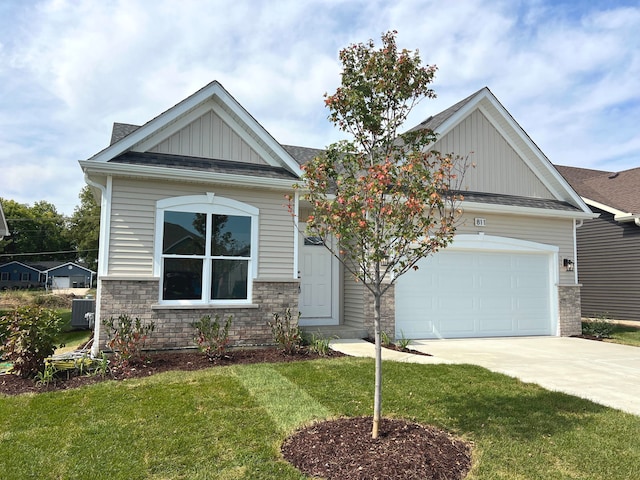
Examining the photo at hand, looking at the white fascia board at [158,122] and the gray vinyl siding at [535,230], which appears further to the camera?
the gray vinyl siding at [535,230]

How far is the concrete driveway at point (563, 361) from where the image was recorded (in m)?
6.34

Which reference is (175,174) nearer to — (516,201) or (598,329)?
(516,201)

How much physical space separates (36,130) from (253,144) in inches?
563

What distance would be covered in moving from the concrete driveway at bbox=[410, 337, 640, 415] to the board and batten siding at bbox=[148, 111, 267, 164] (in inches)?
218

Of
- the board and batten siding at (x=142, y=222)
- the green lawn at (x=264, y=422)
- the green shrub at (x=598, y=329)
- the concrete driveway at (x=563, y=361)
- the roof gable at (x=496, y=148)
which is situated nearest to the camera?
the green lawn at (x=264, y=422)

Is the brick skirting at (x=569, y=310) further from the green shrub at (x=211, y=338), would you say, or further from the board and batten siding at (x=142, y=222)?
the green shrub at (x=211, y=338)

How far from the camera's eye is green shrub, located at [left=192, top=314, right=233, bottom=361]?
25.6 ft

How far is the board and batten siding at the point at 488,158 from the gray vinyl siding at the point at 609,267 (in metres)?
4.52

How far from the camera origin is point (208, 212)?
8836 millimetres

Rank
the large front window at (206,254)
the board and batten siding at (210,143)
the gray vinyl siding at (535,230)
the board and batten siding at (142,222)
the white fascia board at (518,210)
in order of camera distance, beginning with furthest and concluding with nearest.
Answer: the gray vinyl siding at (535,230) < the white fascia board at (518,210) < the board and batten siding at (210,143) < the large front window at (206,254) < the board and batten siding at (142,222)

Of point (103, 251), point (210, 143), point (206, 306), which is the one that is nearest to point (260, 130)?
point (210, 143)

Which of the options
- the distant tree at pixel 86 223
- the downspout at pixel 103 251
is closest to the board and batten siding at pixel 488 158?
the downspout at pixel 103 251

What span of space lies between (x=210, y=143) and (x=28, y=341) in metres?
4.83

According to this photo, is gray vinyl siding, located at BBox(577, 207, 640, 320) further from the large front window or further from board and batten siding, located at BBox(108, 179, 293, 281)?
the large front window
